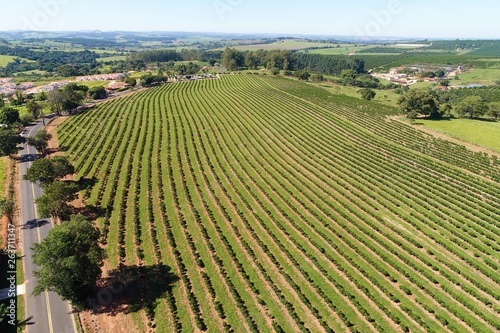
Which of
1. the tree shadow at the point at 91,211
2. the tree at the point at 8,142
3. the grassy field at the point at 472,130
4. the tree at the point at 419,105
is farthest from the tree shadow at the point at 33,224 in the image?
the tree at the point at 419,105

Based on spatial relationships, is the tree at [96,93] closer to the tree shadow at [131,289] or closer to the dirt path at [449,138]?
the tree shadow at [131,289]

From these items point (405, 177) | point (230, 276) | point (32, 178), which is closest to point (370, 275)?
point (230, 276)

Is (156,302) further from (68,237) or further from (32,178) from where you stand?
(32,178)

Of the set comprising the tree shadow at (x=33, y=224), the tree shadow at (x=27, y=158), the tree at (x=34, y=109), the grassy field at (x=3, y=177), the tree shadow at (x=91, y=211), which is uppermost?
the tree at (x=34, y=109)

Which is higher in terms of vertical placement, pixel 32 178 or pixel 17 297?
pixel 32 178

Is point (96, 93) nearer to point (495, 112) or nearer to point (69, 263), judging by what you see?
point (69, 263)

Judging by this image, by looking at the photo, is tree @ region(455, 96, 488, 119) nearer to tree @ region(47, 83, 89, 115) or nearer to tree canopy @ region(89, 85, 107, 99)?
tree @ region(47, 83, 89, 115)
